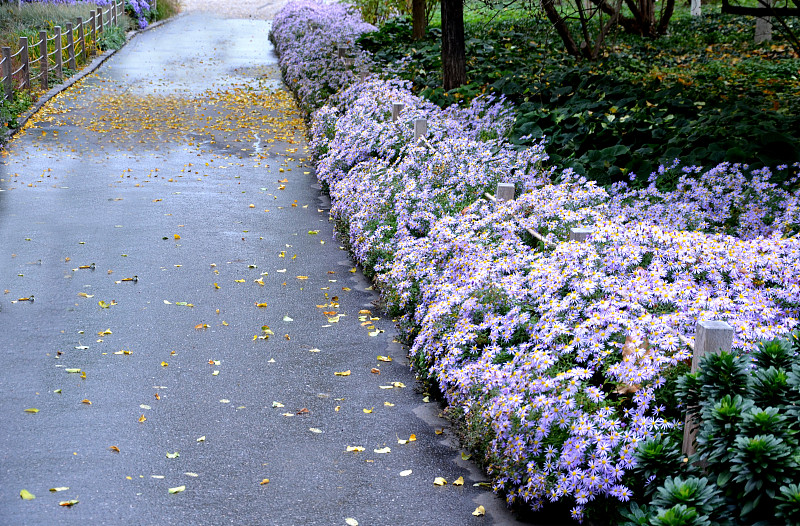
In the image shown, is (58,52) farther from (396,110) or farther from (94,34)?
(396,110)

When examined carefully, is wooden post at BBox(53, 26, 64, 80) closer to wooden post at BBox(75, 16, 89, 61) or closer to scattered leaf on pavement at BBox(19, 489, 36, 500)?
wooden post at BBox(75, 16, 89, 61)

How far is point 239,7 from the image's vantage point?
53.0 meters

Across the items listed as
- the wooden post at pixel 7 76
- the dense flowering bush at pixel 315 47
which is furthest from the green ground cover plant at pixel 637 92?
the wooden post at pixel 7 76

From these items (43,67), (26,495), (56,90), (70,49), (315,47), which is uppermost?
(70,49)

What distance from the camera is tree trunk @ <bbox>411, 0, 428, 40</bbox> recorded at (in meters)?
20.6

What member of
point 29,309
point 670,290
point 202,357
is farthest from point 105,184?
point 670,290

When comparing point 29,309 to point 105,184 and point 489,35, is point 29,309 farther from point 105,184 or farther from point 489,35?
point 489,35

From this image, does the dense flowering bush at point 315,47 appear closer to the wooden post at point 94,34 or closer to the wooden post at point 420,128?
the wooden post at point 94,34

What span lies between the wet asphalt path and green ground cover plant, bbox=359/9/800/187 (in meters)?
3.33

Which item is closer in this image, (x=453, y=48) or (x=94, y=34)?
(x=453, y=48)

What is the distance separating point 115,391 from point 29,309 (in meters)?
1.98

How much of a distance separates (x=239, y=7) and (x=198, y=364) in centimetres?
5129

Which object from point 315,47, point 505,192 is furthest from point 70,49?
point 505,192

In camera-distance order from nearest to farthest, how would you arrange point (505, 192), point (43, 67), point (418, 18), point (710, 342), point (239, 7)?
point (710, 342), point (505, 192), point (43, 67), point (418, 18), point (239, 7)
